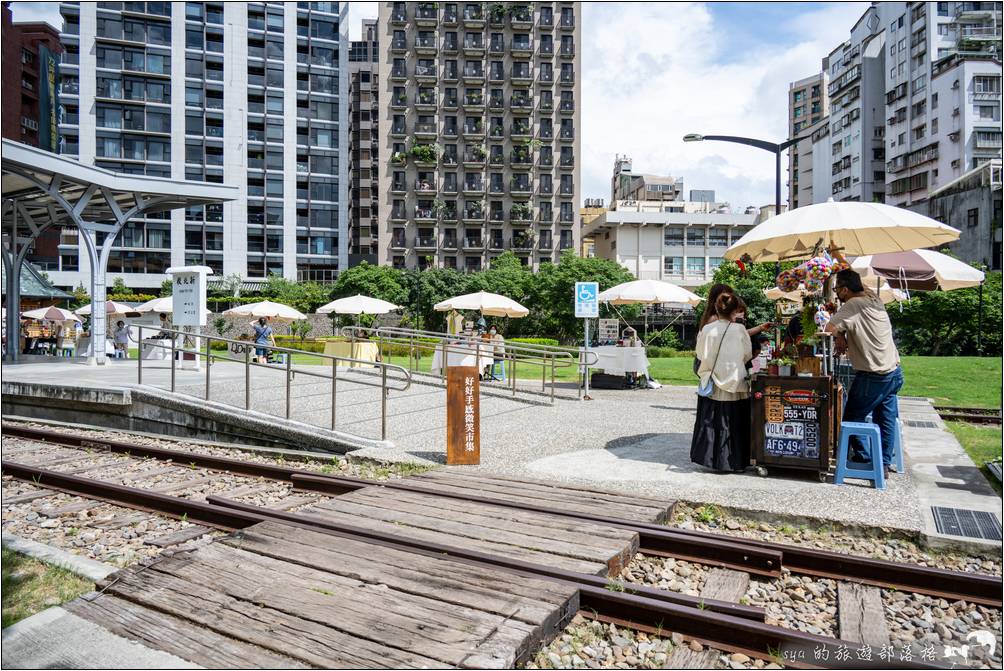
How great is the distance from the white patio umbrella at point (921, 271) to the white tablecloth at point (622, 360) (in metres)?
6.26

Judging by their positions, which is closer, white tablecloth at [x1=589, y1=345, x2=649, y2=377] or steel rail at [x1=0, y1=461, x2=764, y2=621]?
steel rail at [x1=0, y1=461, x2=764, y2=621]

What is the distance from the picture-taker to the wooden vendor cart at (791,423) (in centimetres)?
654

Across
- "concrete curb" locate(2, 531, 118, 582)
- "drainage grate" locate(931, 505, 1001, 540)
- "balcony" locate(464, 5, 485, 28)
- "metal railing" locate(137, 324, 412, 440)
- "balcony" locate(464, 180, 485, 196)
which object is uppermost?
"balcony" locate(464, 5, 485, 28)

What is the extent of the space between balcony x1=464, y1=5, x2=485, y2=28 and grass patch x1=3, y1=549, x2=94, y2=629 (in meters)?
75.9

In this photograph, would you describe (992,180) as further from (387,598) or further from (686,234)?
(387,598)

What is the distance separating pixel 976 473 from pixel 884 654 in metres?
4.72

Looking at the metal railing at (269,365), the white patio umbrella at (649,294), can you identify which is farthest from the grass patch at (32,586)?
the white patio umbrella at (649,294)

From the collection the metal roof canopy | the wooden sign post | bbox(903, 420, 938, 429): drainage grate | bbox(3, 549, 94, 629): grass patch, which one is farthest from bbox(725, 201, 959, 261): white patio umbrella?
the metal roof canopy

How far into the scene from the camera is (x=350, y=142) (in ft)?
270

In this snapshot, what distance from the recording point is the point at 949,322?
102ft

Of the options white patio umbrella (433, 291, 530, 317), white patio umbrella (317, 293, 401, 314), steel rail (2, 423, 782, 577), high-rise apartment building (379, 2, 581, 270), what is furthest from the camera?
high-rise apartment building (379, 2, 581, 270)

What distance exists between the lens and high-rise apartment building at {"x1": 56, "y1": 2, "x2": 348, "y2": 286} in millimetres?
65812

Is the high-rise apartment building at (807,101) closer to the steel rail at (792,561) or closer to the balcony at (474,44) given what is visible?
the balcony at (474,44)

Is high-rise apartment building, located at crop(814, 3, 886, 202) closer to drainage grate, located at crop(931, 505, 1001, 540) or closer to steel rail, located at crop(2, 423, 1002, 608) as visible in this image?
drainage grate, located at crop(931, 505, 1001, 540)
